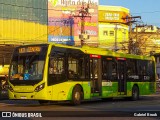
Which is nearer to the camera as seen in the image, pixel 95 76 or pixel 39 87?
pixel 39 87

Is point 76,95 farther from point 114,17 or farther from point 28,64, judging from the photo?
point 114,17

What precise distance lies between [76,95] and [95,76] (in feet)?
7.98

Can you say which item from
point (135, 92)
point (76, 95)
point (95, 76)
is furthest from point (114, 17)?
point (76, 95)

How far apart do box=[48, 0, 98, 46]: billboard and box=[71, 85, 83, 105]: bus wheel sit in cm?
4845

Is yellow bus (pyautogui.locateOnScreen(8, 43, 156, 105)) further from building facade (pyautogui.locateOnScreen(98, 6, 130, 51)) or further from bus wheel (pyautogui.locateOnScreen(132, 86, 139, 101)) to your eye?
building facade (pyautogui.locateOnScreen(98, 6, 130, 51))

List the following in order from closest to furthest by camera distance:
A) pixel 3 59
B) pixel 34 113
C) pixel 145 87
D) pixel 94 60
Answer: pixel 34 113 < pixel 94 60 < pixel 145 87 < pixel 3 59

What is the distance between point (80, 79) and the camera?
23.3m

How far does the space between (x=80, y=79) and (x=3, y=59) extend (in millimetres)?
31783

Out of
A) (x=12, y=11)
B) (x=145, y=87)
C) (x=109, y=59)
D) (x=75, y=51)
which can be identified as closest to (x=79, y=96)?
(x=75, y=51)

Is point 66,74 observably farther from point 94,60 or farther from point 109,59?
point 109,59

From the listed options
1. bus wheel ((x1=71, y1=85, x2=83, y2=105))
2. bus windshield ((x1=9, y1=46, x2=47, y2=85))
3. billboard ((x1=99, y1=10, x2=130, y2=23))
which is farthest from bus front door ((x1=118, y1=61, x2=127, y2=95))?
billboard ((x1=99, y1=10, x2=130, y2=23))

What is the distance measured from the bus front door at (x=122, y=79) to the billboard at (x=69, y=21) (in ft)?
143

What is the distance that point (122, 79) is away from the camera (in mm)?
28000

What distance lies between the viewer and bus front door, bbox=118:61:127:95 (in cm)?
2768
